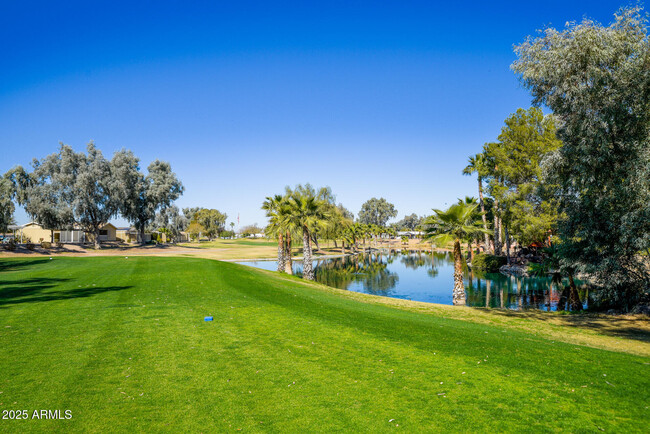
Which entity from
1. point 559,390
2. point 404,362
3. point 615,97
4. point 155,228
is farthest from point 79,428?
point 155,228

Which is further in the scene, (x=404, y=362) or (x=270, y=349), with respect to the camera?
(x=270, y=349)

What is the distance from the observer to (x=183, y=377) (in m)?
7.06

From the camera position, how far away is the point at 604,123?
14688mm

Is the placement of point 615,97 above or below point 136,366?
above

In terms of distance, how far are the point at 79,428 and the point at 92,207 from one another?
61.2m

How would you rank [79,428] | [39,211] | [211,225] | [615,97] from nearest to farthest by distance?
1. [79,428]
2. [615,97]
3. [39,211]
4. [211,225]

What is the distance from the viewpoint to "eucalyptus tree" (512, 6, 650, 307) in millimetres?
14258

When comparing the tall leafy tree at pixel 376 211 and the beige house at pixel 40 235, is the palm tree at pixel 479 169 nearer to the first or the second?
the beige house at pixel 40 235

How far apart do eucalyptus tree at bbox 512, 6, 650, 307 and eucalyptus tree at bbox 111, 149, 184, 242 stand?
60.7 m

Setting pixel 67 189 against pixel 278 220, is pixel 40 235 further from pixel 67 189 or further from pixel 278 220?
pixel 278 220

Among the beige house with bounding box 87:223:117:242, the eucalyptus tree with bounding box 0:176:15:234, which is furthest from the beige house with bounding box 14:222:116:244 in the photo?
the eucalyptus tree with bounding box 0:176:15:234

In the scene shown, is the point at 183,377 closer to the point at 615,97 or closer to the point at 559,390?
the point at 559,390

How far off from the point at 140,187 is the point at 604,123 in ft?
224

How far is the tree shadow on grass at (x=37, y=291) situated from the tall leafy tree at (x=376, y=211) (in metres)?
163
